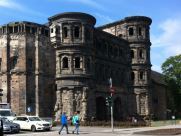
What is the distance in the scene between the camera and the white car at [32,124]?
43.0 meters

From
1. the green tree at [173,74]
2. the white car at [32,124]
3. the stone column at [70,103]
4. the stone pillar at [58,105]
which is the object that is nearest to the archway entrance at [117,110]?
the stone column at [70,103]

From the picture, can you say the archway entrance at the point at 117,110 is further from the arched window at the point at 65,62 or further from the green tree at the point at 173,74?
the green tree at the point at 173,74

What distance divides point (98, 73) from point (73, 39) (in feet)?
27.2

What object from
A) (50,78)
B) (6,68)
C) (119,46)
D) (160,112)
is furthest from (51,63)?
(160,112)

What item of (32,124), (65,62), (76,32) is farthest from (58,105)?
(32,124)

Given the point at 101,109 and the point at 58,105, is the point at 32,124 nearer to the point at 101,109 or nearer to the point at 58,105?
the point at 58,105

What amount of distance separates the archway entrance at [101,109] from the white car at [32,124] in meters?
24.7

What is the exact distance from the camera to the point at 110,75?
71.8 meters

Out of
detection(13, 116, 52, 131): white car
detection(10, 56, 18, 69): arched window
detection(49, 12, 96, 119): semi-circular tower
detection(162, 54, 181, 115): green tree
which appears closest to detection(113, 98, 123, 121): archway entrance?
detection(49, 12, 96, 119): semi-circular tower

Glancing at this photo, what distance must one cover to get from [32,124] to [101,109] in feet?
88.1

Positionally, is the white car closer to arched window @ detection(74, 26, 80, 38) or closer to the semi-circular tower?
the semi-circular tower

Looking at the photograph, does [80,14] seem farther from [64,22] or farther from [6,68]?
[6,68]

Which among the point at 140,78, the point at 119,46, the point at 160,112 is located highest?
the point at 119,46

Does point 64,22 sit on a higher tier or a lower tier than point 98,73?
higher
